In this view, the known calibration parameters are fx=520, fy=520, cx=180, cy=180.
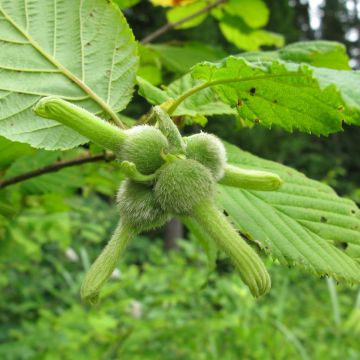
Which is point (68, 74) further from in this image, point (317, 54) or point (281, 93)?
point (317, 54)

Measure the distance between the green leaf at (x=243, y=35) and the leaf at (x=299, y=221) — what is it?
3.59 feet

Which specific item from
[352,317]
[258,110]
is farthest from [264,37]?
[352,317]

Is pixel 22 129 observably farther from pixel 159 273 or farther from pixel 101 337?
pixel 159 273

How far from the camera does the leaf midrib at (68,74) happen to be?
0.76m

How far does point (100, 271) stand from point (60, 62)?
1.18 feet

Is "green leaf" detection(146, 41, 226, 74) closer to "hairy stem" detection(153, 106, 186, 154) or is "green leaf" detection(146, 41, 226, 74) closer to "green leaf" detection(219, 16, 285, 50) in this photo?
"green leaf" detection(219, 16, 285, 50)

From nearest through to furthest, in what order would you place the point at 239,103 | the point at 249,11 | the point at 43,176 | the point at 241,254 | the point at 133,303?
1. the point at 241,254
2. the point at 239,103
3. the point at 43,176
4. the point at 249,11
5. the point at 133,303

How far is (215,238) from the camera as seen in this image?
59 cm

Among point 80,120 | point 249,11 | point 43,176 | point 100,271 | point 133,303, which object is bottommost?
point 133,303

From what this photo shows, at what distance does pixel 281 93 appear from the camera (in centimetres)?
71

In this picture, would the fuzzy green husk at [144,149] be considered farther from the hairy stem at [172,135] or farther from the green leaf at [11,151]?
the green leaf at [11,151]

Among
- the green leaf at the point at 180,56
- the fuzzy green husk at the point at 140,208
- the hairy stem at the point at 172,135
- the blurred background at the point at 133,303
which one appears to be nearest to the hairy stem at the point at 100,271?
the fuzzy green husk at the point at 140,208

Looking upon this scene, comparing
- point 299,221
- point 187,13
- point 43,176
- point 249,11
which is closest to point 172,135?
point 299,221

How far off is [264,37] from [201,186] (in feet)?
4.91
